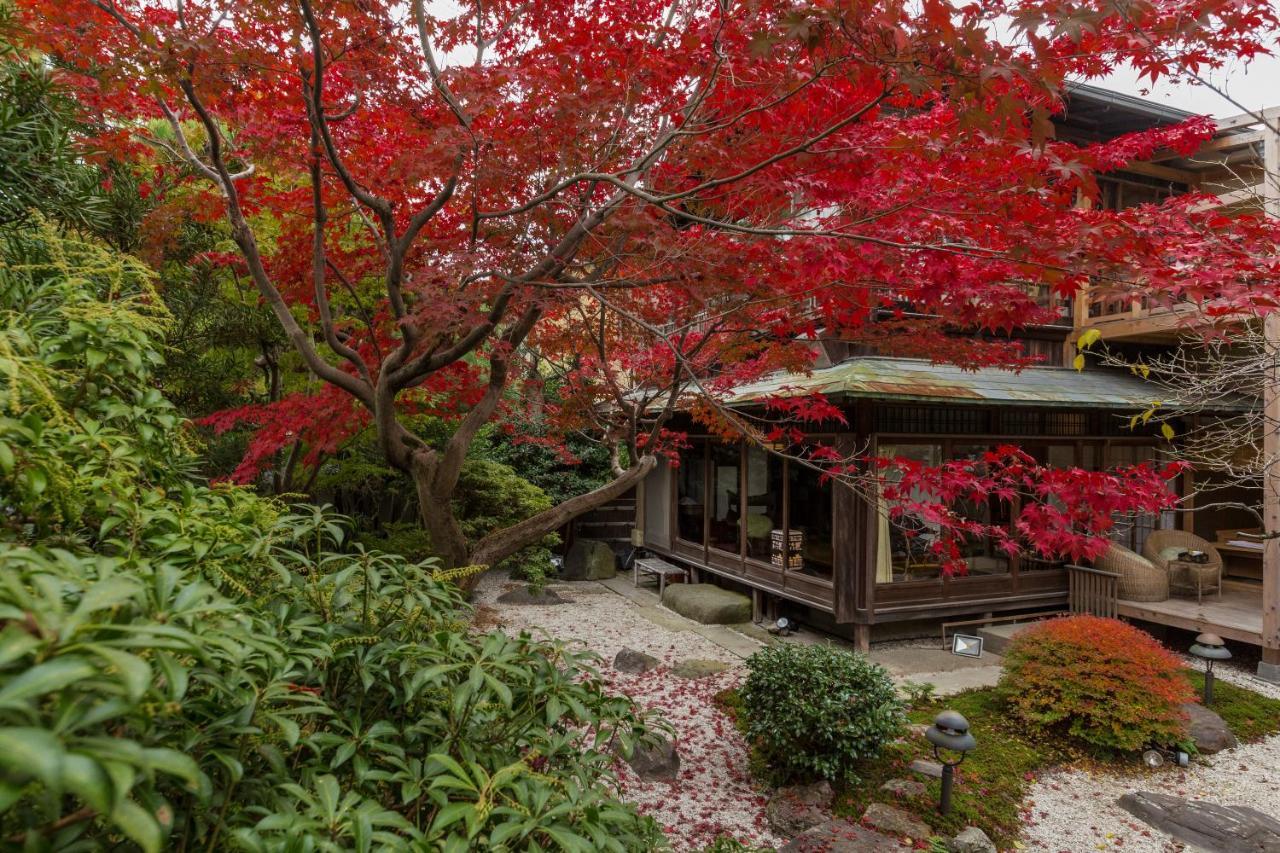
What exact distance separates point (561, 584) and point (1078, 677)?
8.13m

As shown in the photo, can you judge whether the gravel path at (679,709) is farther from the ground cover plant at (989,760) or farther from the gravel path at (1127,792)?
the gravel path at (1127,792)

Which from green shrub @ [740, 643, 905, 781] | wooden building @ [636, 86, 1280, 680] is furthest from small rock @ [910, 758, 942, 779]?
wooden building @ [636, 86, 1280, 680]

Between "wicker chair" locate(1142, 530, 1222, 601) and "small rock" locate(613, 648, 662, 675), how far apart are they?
22.3 feet

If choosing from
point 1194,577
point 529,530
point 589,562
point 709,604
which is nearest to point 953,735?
point 529,530

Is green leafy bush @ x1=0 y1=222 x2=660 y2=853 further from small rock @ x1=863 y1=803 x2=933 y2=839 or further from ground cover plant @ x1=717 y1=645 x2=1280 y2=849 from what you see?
ground cover plant @ x1=717 y1=645 x2=1280 y2=849

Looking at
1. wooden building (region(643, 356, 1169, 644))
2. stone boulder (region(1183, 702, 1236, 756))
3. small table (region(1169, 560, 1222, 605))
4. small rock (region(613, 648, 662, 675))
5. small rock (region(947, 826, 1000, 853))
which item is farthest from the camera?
small table (region(1169, 560, 1222, 605))

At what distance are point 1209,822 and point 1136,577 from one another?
485 cm

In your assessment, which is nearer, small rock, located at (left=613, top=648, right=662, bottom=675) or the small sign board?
the small sign board

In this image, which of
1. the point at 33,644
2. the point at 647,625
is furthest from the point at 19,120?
the point at 647,625

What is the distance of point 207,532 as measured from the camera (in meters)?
1.65

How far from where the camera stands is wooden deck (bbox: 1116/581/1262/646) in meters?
7.39

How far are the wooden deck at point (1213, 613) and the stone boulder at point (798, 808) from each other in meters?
5.98

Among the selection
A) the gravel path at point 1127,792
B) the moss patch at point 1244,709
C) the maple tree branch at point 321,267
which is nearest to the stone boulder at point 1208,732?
the gravel path at point 1127,792

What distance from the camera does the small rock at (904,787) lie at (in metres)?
4.55
